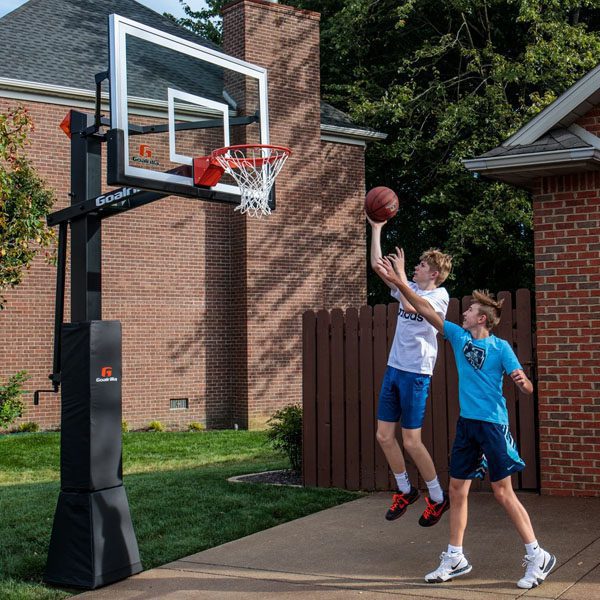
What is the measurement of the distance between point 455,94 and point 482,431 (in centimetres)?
1988

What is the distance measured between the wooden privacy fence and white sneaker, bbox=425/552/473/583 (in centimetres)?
324

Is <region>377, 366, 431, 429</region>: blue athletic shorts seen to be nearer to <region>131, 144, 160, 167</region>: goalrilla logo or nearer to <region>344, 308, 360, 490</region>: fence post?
<region>131, 144, 160, 167</region>: goalrilla logo

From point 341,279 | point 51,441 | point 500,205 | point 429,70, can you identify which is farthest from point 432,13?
point 51,441

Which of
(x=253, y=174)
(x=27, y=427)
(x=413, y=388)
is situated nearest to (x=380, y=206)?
(x=413, y=388)

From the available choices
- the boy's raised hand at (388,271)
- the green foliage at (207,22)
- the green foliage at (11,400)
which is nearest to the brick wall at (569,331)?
the boy's raised hand at (388,271)

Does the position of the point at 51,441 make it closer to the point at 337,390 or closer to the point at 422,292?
the point at 337,390

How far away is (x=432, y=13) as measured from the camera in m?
25.0

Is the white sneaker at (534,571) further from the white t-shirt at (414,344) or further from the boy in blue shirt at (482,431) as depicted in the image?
the white t-shirt at (414,344)

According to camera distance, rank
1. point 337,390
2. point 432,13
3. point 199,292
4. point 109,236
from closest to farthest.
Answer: point 337,390 < point 109,236 < point 199,292 < point 432,13

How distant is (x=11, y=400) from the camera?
52.4ft

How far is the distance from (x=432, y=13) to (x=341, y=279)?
858cm

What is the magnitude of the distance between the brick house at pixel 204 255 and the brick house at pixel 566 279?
10.4 meters

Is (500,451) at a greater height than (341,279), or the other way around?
(341,279)

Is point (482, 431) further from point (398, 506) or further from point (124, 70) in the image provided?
point (124, 70)
